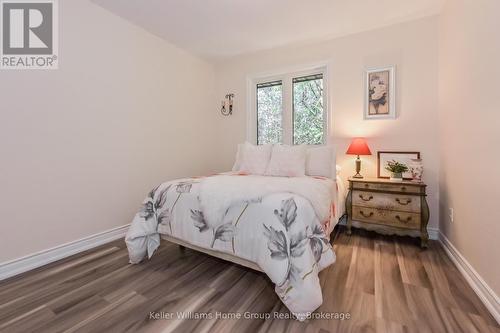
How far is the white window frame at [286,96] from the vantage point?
3.28 m

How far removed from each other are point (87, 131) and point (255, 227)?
2.04 m

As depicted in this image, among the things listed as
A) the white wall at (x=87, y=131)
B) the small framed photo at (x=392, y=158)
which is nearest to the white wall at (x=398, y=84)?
the small framed photo at (x=392, y=158)

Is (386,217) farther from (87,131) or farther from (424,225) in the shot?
(87,131)

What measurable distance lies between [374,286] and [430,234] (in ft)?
4.82

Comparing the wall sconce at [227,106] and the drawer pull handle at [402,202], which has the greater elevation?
the wall sconce at [227,106]

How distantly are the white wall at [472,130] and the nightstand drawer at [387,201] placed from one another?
302 mm

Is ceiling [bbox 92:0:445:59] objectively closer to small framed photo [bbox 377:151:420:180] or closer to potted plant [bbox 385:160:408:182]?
small framed photo [bbox 377:151:420:180]

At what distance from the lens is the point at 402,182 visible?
244cm

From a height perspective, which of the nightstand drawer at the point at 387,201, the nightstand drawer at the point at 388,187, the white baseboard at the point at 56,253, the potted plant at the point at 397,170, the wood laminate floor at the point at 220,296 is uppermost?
the potted plant at the point at 397,170

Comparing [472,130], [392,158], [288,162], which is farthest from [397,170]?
[288,162]

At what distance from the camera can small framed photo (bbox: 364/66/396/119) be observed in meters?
2.81

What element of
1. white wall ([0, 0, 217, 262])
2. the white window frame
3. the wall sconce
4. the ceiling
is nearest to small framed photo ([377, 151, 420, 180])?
the white window frame

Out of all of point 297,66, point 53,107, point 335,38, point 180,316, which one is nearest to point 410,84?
point 335,38

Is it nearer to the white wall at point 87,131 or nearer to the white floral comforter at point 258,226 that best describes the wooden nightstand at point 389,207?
the white floral comforter at point 258,226
